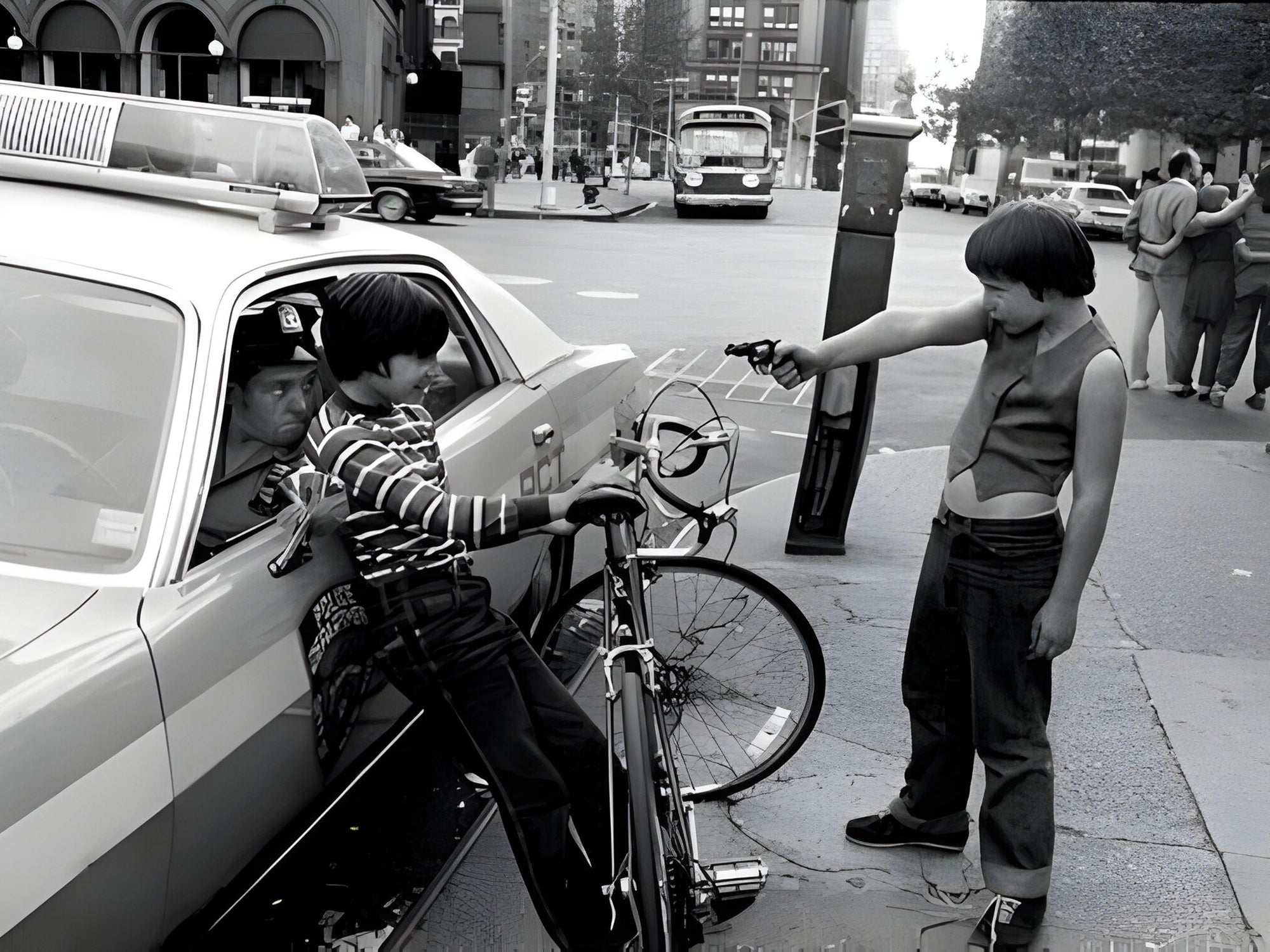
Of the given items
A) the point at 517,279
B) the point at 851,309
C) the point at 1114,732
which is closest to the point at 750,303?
the point at 517,279

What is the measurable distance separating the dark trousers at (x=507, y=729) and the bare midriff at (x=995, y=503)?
1.00m

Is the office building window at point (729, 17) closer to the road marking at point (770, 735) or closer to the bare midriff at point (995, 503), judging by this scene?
the road marking at point (770, 735)

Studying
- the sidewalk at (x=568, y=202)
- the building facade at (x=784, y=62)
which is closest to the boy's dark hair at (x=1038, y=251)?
the sidewalk at (x=568, y=202)

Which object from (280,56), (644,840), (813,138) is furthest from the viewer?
(813,138)

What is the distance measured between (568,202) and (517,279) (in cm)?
2421

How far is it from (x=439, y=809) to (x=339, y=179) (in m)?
1.74

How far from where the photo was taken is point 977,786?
3.82 m

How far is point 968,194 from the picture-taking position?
44.7m

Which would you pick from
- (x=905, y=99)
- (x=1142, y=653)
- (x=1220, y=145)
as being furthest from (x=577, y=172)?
(x=1142, y=653)

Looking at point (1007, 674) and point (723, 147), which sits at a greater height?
point (723, 147)

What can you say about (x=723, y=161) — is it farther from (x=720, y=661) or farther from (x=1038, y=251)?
(x=1038, y=251)

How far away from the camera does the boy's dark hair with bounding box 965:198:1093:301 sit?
2740mm

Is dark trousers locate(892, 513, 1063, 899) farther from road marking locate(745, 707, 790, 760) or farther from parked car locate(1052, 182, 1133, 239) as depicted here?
parked car locate(1052, 182, 1133, 239)

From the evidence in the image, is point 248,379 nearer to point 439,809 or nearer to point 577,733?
point 439,809
